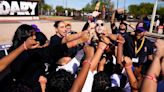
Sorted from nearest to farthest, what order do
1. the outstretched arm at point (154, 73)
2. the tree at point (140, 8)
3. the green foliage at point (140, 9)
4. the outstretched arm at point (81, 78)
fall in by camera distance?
the outstretched arm at point (154, 73)
the outstretched arm at point (81, 78)
the green foliage at point (140, 9)
the tree at point (140, 8)

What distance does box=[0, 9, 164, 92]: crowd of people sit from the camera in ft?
7.58

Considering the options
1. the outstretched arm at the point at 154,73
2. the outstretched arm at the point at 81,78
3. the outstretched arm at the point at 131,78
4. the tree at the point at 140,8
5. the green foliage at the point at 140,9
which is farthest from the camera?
the tree at the point at 140,8

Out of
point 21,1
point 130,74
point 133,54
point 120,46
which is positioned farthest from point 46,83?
point 21,1

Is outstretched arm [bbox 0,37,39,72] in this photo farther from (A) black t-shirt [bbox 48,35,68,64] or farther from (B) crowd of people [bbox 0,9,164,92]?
(A) black t-shirt [bbox 48,35,68,64]

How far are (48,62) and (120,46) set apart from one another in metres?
0.90

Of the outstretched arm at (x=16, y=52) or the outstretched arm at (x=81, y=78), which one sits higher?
the outstretched arm at (x=16, y=52)

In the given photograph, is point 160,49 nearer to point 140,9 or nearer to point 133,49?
point 133,49

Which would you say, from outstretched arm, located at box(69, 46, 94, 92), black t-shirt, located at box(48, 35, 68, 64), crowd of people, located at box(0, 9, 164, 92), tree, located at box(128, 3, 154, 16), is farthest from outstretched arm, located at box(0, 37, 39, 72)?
tree, located at box(128, 3, 154, 16)

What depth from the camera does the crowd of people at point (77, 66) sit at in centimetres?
231

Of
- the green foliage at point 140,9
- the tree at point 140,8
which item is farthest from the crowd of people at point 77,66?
the tree at point 140,8

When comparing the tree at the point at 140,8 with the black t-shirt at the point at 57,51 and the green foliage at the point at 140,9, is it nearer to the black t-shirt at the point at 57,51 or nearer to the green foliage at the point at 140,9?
the green foliage at the point at 140,9

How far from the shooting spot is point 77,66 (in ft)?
11.9

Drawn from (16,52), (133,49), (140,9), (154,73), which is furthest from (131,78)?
(140,9)

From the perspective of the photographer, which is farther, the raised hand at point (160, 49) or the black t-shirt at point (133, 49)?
the black t-shirt at point (133, 49)
